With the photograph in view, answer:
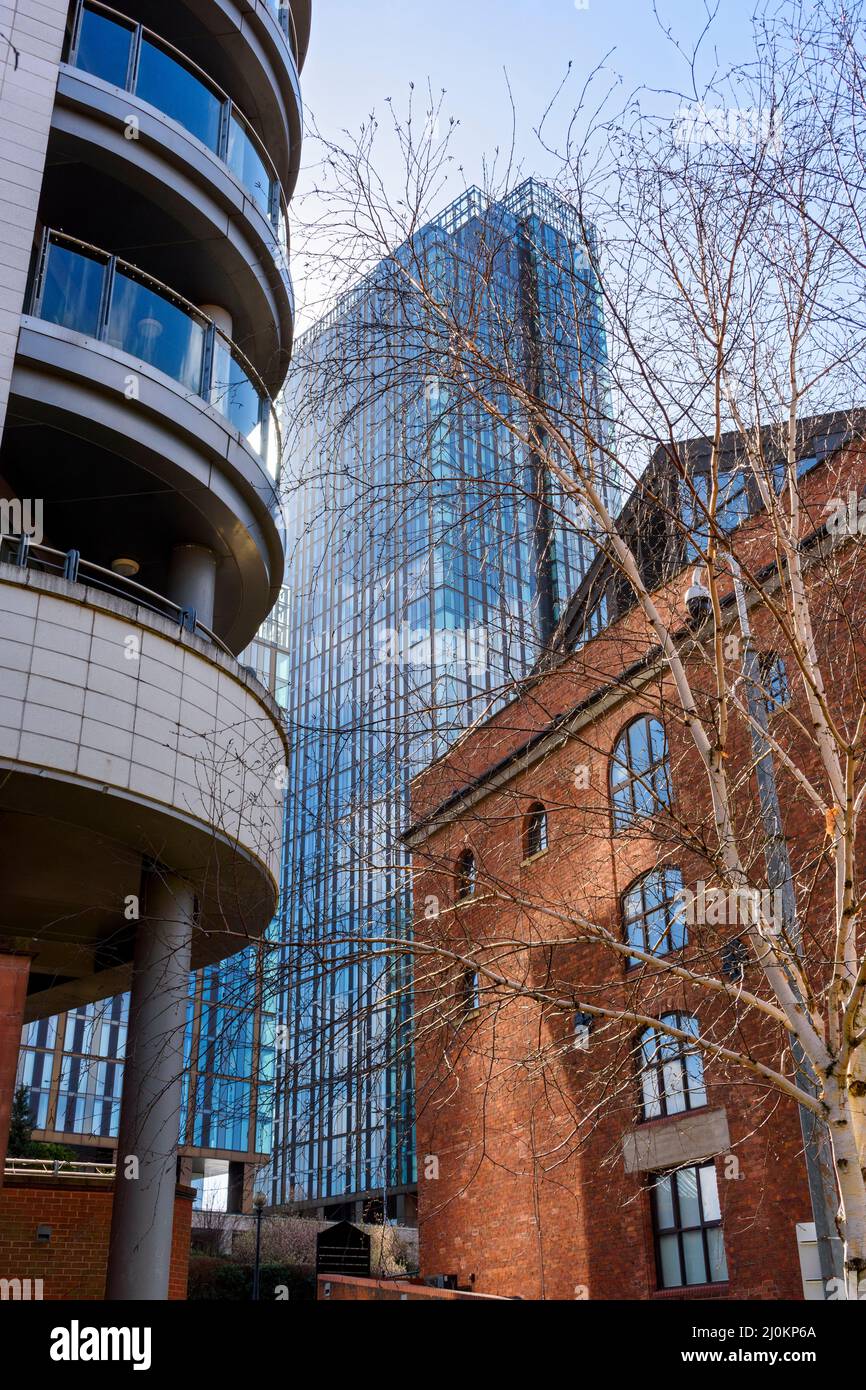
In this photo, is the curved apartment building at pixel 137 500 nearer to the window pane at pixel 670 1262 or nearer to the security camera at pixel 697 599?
the security camera at pixel 697 599

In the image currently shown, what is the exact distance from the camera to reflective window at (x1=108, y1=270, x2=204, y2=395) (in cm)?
1370

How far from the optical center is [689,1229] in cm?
1809

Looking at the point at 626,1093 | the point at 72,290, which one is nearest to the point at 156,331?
the point at 72,290

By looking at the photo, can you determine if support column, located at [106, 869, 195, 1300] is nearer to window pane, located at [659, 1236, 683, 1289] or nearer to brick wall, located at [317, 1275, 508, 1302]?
brick wall, located at [317, 1275, 508, 1302]

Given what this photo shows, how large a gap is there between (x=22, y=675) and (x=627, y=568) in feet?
23.1

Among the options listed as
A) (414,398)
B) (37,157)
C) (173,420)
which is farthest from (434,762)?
(37,157)

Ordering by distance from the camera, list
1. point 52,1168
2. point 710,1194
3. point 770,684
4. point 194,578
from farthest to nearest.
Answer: point 710,1194, point 194,578, point 52,1168, point 770,684

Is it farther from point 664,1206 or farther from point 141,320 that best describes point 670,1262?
point 141,320

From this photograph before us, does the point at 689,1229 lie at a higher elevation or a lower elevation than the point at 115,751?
lower

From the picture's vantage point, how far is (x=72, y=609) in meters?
11.8

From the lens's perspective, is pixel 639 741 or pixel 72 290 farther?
pixel 639 741

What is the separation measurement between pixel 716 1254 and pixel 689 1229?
750mm

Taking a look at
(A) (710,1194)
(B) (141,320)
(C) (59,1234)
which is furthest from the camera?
(A) (710,1194)

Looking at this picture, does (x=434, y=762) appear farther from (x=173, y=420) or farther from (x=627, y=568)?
(x=173, y=420)
